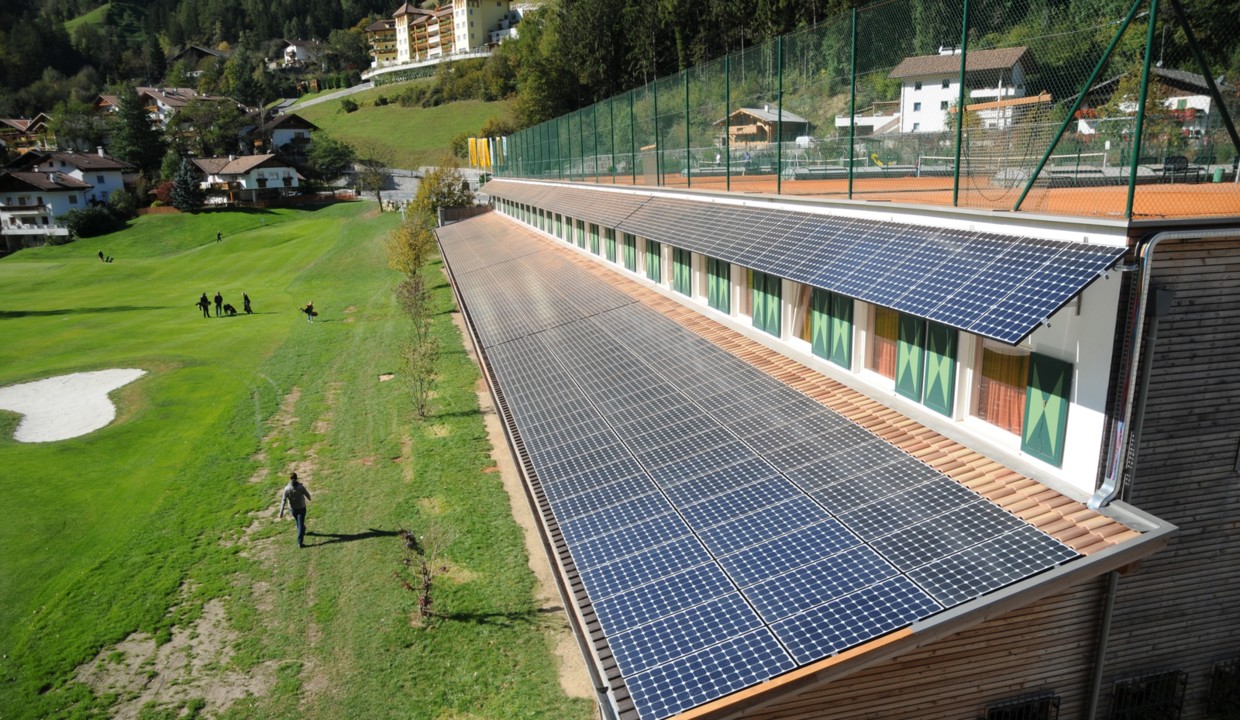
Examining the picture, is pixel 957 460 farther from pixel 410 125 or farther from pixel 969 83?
pixel 410 125

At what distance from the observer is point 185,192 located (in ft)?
273

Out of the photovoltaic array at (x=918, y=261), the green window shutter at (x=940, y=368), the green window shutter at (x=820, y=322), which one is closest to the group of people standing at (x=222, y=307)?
the photovoltaic array at (x=918, y=261)

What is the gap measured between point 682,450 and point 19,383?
33.6m

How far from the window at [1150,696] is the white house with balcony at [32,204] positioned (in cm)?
9667

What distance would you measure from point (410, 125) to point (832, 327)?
130 meters

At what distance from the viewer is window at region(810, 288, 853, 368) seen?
1321 centimetres

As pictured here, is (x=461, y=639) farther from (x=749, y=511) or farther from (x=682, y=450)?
(x=749, y=511)

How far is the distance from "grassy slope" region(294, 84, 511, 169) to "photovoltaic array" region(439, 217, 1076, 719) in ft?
349

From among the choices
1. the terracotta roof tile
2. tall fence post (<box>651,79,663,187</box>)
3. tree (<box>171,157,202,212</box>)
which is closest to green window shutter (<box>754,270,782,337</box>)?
the terracotta roof tile

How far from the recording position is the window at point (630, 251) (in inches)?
967

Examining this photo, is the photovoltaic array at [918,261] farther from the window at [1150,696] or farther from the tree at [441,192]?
the tree at [441,192]

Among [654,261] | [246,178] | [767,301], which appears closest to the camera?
[767,301]

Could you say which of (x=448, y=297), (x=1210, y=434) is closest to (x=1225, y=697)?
(x=1210, y=434)

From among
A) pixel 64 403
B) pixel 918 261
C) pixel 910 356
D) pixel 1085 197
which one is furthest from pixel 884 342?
pixel 64 403
